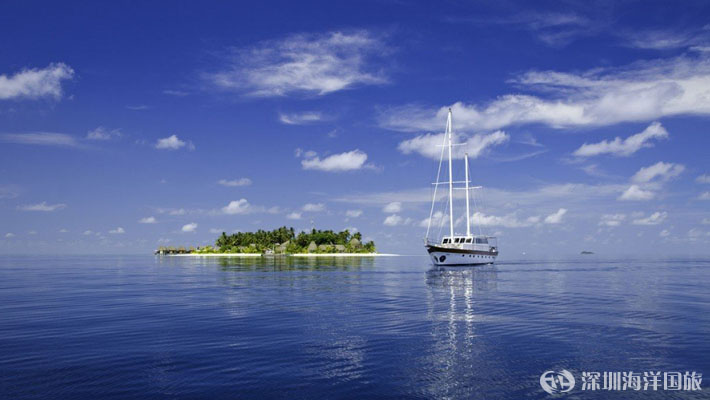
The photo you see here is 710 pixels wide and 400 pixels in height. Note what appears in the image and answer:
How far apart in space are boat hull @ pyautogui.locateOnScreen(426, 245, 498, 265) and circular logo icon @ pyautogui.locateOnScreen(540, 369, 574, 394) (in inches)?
2917

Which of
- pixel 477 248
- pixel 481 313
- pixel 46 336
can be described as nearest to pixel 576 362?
pixel 481 313

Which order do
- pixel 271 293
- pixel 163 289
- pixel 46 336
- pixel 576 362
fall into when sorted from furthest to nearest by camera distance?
pixel 163 289 < pixel 271 293 < pixel 46 336 < pixel 576 362

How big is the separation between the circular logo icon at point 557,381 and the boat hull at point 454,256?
74.1 meters

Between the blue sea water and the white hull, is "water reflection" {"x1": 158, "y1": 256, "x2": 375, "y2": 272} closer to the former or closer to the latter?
the white hull

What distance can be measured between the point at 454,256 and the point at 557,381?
260ft

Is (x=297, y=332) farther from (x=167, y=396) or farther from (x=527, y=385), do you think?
(x=527, y=385)

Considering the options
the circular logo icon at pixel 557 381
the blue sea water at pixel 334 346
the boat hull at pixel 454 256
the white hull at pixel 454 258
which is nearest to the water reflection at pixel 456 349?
the blue sea water at pixel 334 346

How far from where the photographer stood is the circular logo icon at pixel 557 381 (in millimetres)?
15729

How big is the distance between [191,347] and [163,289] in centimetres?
3291

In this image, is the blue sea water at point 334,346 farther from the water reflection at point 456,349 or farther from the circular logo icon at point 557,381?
the circular logo icon at point 557,381

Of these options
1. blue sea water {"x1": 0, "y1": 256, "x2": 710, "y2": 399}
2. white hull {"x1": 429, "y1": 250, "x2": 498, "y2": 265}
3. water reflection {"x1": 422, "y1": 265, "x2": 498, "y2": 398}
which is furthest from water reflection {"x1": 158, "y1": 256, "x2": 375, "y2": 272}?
water reflection {"x1": 422, "y1": 265, "x2": 498, "y2": 398}

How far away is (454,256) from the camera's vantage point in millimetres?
94625

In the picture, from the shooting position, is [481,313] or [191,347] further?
[481,313]

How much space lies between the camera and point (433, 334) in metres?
24.7
